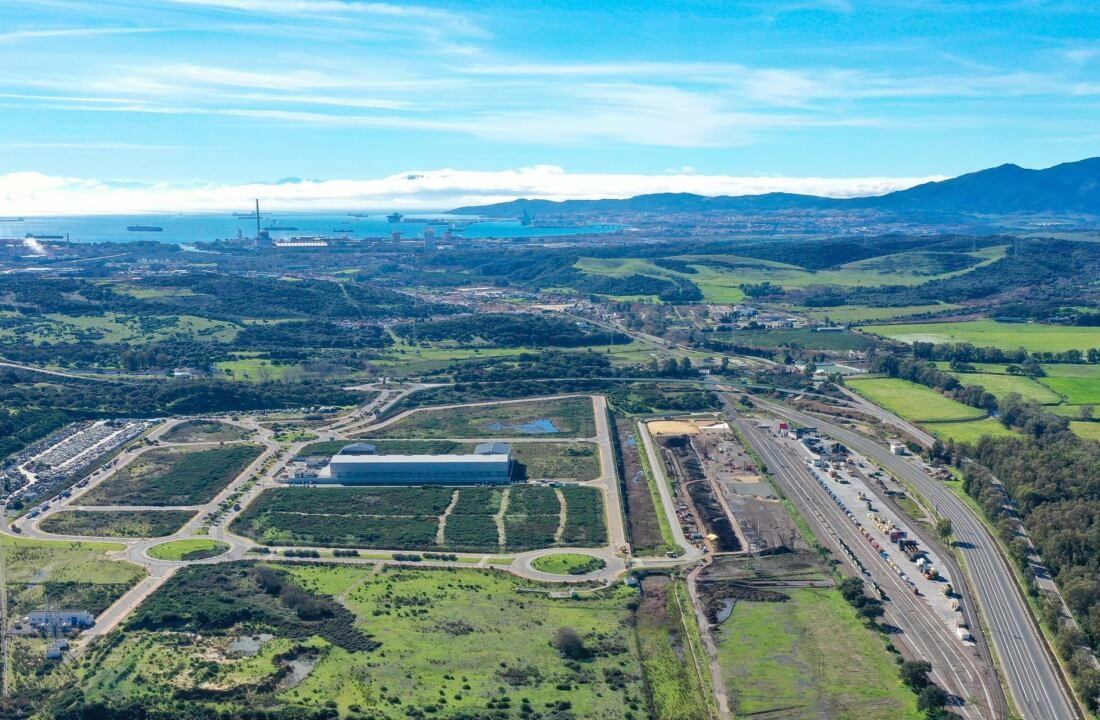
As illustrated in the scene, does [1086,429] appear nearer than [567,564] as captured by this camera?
No

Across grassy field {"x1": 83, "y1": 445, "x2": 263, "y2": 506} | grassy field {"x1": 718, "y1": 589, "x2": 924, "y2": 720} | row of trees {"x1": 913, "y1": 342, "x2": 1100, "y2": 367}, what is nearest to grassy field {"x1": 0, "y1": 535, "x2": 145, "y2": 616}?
grassy field {"x1": 83, "y1": 445, "x2": 263, "y2": 506}

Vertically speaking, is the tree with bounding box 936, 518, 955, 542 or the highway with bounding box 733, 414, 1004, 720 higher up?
the tree with bounding box 936, 518, 955, 542

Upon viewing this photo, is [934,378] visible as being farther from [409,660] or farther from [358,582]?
[409,660]

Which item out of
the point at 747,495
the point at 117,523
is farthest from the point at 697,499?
the point at 117,523

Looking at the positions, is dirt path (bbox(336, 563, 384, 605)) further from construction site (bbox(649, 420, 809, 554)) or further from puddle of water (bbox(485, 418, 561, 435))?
puddle of water (bbox(485, 418, 561, 435))

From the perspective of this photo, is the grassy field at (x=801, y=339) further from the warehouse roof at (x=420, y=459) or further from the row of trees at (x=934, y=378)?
the warehouse roof at (x=420, y=459)

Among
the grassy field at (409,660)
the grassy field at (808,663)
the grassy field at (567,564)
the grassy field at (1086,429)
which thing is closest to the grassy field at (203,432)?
the grassy field at (409,660)

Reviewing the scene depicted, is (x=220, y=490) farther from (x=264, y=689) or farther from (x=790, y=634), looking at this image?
(x=790, y=634)
